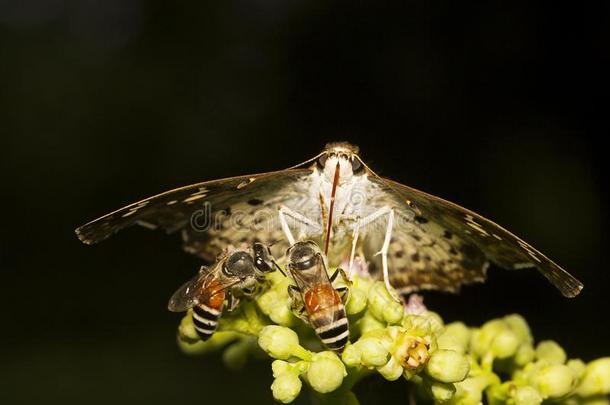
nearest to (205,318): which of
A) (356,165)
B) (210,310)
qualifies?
(210,310)

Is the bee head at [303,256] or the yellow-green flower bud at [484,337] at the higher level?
the bee head at [303,256]

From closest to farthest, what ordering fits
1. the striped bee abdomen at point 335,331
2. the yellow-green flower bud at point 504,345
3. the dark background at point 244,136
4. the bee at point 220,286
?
1. the striped bee abdomen at point 335,331
2. the bee at point 220,286
3. the yellow-green flower bud at point 504,345
4. the dark background at point 244,136

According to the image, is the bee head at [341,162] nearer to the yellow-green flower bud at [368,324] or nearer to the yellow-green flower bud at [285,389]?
the yellow-green flower bud at [368,324]

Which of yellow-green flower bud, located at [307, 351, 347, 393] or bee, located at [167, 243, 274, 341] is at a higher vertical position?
bee, located at [167, 243, 274, 341]

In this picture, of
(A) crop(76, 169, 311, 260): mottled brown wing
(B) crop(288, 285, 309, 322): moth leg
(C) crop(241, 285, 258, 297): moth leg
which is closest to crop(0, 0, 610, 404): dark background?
(A) crop(76, 169, 311, 260): mottled brown wing

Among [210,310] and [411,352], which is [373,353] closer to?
[411,352]

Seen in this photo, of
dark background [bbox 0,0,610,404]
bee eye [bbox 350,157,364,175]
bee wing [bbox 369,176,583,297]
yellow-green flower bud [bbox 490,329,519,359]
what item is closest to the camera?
bee wing [bbox 369,176,583,297]

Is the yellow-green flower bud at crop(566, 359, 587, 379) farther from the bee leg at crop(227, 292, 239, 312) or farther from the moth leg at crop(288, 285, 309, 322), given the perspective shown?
the bee leg at crop(227, 292, 239, 312)

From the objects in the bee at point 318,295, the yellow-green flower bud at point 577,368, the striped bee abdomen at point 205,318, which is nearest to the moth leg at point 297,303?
the bee at point 318,295
